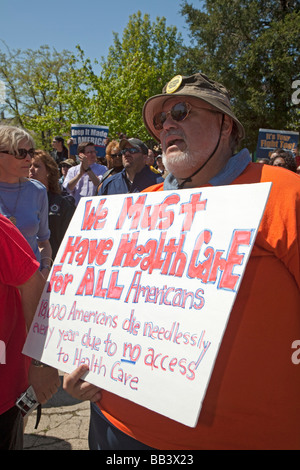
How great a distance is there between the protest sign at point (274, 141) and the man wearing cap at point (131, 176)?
667 cm

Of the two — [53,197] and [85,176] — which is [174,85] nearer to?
[53,197]

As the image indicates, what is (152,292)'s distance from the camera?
1.32 metres

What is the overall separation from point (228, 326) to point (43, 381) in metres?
0.83

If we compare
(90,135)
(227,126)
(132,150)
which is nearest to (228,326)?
(227,126)

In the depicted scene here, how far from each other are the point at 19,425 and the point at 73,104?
2488cm

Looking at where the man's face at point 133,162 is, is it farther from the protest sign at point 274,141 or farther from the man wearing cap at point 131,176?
the protest sign at point 274,141

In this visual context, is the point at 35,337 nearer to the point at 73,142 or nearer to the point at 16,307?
the point at 16,307

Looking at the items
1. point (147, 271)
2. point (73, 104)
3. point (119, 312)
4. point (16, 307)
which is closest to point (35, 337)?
point (16, 307)

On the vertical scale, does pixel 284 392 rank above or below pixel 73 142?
below

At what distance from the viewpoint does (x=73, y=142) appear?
31.1 ft

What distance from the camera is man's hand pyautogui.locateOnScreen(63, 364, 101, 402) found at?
4.62 ft

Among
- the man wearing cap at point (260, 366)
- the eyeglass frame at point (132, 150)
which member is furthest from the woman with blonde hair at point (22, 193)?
the man wearing cap at point (260, 366)

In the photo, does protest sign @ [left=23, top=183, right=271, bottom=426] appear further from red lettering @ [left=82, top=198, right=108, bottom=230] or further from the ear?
the ear

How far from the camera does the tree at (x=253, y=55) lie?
74.9 ft
